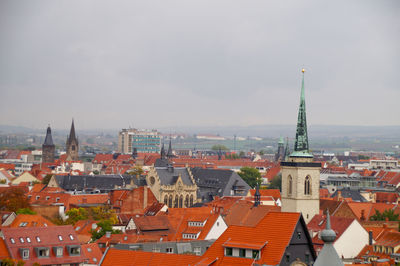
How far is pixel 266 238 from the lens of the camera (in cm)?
4519

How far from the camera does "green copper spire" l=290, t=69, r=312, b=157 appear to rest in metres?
107

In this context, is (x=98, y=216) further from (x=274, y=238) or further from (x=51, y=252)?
(x=274, y=238)

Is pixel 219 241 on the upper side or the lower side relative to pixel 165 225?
upper

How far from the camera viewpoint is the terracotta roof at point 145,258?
4948 centimetres

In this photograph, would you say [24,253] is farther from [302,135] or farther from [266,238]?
[302,135]

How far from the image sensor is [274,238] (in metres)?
45.1

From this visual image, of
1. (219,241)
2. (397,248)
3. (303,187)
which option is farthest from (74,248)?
(303,187)

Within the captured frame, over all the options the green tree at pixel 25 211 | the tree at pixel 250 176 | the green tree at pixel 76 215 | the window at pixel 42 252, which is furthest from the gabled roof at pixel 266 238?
the tree at pixel 250 176

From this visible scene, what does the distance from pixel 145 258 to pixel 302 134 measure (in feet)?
204

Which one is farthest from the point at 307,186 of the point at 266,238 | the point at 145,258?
the point at 266,238

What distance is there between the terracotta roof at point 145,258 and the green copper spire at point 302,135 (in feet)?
186

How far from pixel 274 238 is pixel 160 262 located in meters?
8.01

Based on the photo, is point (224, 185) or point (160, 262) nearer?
point (160, 262)

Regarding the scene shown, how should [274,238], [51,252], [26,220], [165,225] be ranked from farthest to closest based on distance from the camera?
[165,225] < [26,220] < [51,252] < [274,238]
